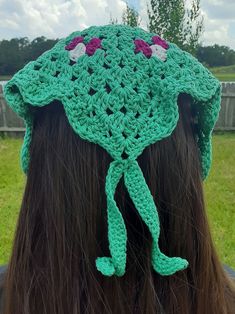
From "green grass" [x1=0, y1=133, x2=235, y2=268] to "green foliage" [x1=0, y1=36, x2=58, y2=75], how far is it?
4.10m

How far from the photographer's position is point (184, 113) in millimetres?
933

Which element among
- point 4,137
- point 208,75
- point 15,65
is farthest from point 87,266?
point 15,65

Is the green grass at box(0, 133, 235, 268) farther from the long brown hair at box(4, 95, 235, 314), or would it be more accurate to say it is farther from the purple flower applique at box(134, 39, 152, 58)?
the purple flower applique at box(134, 39, 152, 58)

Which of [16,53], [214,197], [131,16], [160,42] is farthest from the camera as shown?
[16,53]

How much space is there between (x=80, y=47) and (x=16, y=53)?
1154 cm

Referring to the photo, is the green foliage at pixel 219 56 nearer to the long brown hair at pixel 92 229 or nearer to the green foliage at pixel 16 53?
the green foliage at pixel 16 53

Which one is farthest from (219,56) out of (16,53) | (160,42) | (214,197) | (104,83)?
(104,83)

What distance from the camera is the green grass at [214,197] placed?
3.38 m

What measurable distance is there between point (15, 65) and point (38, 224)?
36.5ft

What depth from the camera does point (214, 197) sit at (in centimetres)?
444

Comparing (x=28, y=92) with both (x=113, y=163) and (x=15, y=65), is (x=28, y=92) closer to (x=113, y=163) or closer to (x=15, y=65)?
(x=113, y=163)

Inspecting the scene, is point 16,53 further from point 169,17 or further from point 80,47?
point 80,47

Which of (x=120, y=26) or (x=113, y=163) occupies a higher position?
A: (x=120, y=26)

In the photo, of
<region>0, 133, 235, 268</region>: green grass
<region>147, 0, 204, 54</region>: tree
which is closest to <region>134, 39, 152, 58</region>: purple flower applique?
<region>0, 133, 235, 268</region>: green grass
